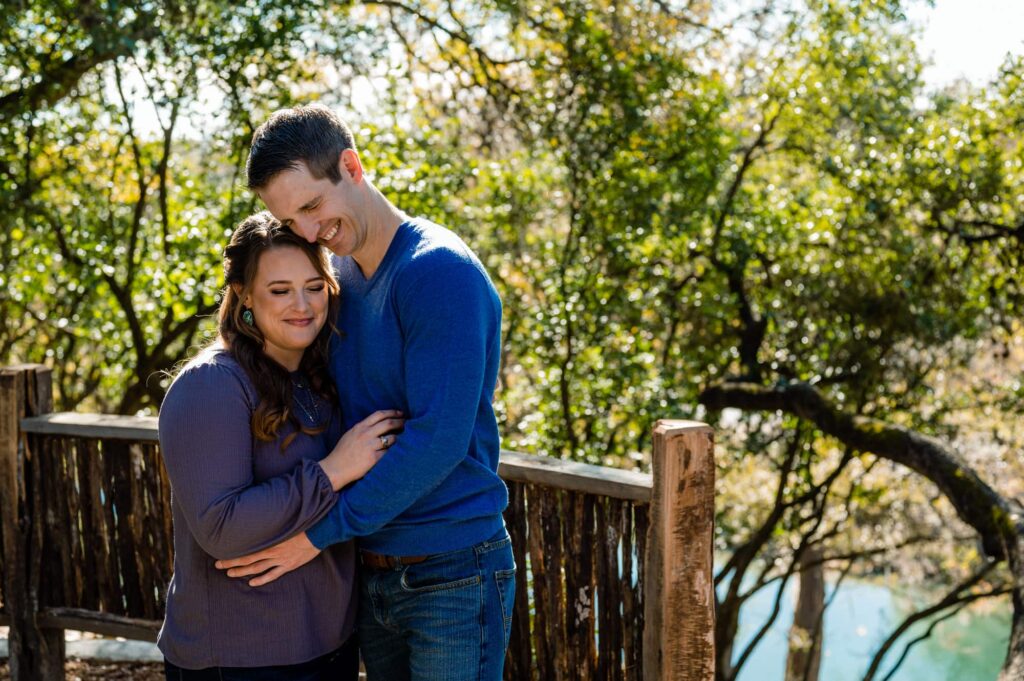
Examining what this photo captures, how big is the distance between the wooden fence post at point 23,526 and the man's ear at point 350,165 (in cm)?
220

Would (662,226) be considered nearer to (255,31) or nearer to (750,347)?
(750,347)

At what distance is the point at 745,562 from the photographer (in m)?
8.93

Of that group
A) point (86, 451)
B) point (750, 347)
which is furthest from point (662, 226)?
point (86, 451)

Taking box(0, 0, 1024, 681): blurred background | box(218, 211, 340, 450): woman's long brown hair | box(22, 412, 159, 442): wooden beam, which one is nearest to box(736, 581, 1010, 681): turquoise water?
box(0, 0, 1024, 681): blurred background

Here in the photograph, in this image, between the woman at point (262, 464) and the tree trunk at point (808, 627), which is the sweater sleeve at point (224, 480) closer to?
the woman at point (262, 464)

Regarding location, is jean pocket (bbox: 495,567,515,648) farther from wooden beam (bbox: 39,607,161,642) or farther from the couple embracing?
wooden beam (bbox: 39,607,161,642)

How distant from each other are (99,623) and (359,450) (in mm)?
2163

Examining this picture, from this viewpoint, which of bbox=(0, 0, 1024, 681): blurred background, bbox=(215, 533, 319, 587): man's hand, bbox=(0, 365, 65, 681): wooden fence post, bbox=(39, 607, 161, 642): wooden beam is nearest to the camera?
bbox=(215, 533, 319, 587): man's hand

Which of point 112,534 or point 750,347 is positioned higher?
point 750,347

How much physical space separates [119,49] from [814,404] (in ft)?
15.5

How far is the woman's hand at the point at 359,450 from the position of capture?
6.19 feet

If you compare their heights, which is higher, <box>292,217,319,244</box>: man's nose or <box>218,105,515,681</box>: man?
<box>292,217,319,244</box>: man's nose

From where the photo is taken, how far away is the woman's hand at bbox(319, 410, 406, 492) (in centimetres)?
189

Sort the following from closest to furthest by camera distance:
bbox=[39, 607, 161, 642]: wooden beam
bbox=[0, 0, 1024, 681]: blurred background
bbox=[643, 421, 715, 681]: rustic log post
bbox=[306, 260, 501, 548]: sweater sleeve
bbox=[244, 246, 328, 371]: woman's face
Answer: bbox=[306, 260, 501, 548]: sweater sleeve → bbox=[244, 246, 328, 371]: woman's face → bbox=[643, 421, 715, 681]: rustic log post → bbox=[39, 607, 161, 642]: wooden beam → bbox=[0, 0, 1024, 681]: blurred background
